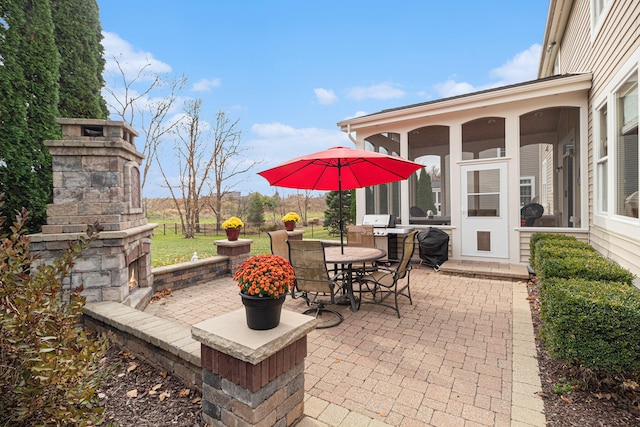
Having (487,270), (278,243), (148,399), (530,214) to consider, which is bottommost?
(148,399)

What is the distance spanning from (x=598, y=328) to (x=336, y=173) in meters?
3.56

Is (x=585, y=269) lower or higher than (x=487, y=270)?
higher

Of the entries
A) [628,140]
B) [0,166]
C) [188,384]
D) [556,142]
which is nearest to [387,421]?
[188,384]

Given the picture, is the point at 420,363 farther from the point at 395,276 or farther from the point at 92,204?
the point at 92,204

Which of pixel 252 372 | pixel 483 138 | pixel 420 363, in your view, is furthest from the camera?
pixel 483 138

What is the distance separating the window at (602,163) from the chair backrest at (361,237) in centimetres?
339

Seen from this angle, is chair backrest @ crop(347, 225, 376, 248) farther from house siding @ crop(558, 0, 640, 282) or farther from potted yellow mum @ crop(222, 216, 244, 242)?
house siding @ crop(558, 0, 640, 282)

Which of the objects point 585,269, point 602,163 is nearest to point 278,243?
point 585,269

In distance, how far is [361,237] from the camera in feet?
18.9

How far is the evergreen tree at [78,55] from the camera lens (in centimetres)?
477

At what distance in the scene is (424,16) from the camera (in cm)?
883

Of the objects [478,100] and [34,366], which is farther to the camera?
[478,100]

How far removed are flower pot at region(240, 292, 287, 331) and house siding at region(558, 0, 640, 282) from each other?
3.71 metres

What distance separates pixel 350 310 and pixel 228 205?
46.6ft
